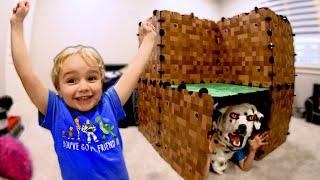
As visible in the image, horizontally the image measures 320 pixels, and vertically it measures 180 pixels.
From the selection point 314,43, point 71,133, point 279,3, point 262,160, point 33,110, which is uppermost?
point 279,3

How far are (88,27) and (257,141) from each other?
200cm

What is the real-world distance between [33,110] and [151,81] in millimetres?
1139

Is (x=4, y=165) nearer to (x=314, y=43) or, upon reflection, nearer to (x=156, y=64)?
(x=156, y=64)

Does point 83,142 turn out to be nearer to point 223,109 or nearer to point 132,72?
point 132,72

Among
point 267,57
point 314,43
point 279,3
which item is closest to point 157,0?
point 279,3

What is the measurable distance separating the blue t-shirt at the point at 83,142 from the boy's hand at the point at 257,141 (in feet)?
2.62

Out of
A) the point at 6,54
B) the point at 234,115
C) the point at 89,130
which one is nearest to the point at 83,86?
the point at 89,130

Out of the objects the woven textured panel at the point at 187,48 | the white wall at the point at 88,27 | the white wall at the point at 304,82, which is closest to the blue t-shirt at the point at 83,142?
the woven textured panel at the point at 187,48

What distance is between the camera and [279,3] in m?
2.48

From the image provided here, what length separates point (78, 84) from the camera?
0.61m

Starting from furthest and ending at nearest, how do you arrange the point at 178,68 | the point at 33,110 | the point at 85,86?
the point at 33,110 < the point at 178,68 < the point at 85,86

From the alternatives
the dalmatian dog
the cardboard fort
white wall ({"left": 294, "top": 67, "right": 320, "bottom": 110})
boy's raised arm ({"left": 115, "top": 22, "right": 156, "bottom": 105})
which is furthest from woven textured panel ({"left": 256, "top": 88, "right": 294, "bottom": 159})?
white wall ({"left": 294, "top": 67, "right": 320, "bottom": 110})

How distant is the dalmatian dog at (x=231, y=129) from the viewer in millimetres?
1135

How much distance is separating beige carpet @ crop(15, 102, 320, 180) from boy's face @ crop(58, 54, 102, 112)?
421 mm
